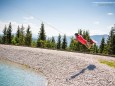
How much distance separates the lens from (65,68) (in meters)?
24.5

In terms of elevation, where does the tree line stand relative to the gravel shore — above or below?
above

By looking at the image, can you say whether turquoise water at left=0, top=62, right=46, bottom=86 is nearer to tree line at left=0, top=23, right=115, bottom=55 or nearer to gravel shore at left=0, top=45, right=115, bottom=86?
gravel shore at left=0, top=45, right=115, bottom=86

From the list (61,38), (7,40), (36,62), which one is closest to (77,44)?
(61,38)

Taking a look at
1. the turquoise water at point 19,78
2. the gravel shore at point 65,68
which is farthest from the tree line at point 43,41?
the turquoise water at point 19,78

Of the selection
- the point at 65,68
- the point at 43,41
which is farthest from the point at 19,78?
the point at 43,41

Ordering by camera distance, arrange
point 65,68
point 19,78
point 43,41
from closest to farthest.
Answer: point 19,78 → point 65,68 → point 43,41

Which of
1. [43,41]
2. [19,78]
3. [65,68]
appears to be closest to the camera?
[19,78]

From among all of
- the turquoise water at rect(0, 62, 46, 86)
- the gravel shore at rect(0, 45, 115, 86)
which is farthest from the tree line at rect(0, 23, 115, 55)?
the turquoise water at rect(0, 62, 46, 86)

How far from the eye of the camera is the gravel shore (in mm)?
19203

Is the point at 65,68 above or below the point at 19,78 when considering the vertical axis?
above

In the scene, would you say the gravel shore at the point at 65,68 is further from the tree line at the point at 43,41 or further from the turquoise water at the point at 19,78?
the tree line at the point at 43,41

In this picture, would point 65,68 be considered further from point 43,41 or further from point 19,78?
point 43,41

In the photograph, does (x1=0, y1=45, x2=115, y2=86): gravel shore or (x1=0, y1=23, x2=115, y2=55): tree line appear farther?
(x1=0, y1=23, x2=115, y2=55): tree line

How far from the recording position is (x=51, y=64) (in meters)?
27.3
